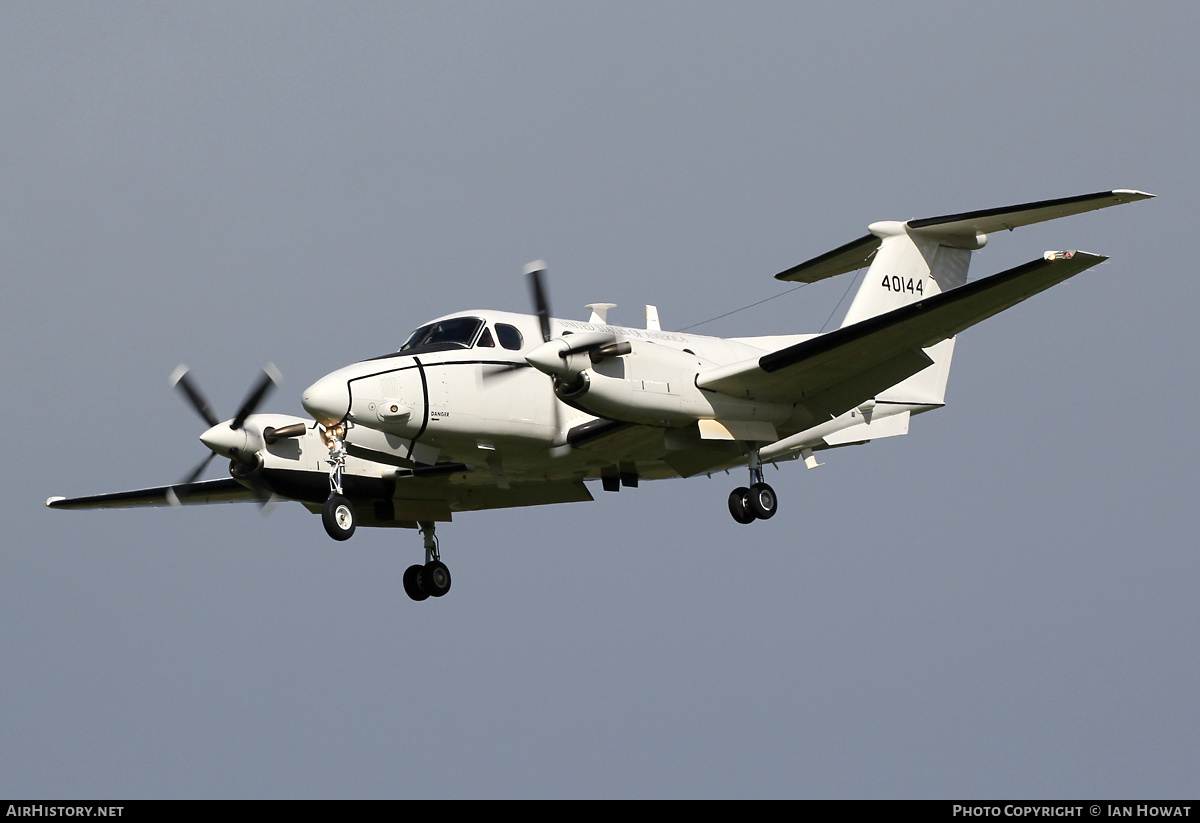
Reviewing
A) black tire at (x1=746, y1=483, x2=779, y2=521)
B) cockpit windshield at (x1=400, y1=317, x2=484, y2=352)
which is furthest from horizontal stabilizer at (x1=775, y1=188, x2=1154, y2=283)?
cockpit windshield at (x1=400, y1=317, x2=484, y2=352)

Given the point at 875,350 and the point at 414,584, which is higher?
the point at 875,350

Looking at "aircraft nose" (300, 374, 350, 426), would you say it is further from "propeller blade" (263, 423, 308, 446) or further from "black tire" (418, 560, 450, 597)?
"black tire" (418, 560, 450, 597)

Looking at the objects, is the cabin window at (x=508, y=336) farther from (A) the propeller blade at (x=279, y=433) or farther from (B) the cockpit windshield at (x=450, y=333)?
(A) the propeller blade at (x=279, y=433)

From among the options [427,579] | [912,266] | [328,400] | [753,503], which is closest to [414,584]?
[427,579]

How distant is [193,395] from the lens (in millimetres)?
19469

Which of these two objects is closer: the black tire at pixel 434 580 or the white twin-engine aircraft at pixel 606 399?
the white twin-engine aircraft at pixel 606 399

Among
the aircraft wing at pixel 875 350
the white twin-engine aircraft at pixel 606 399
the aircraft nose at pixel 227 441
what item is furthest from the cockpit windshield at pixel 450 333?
the aircraft wing at pixel 875 350

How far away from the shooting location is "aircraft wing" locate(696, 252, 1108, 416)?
1620 centimetres

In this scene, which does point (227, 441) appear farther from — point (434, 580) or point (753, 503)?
point (753, 503)

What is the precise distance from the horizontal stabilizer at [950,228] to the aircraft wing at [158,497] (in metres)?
9.42

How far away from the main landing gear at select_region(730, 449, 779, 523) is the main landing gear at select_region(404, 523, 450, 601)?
5448 millimetres

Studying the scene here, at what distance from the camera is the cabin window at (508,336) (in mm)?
17578

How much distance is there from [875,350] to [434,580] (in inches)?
312
